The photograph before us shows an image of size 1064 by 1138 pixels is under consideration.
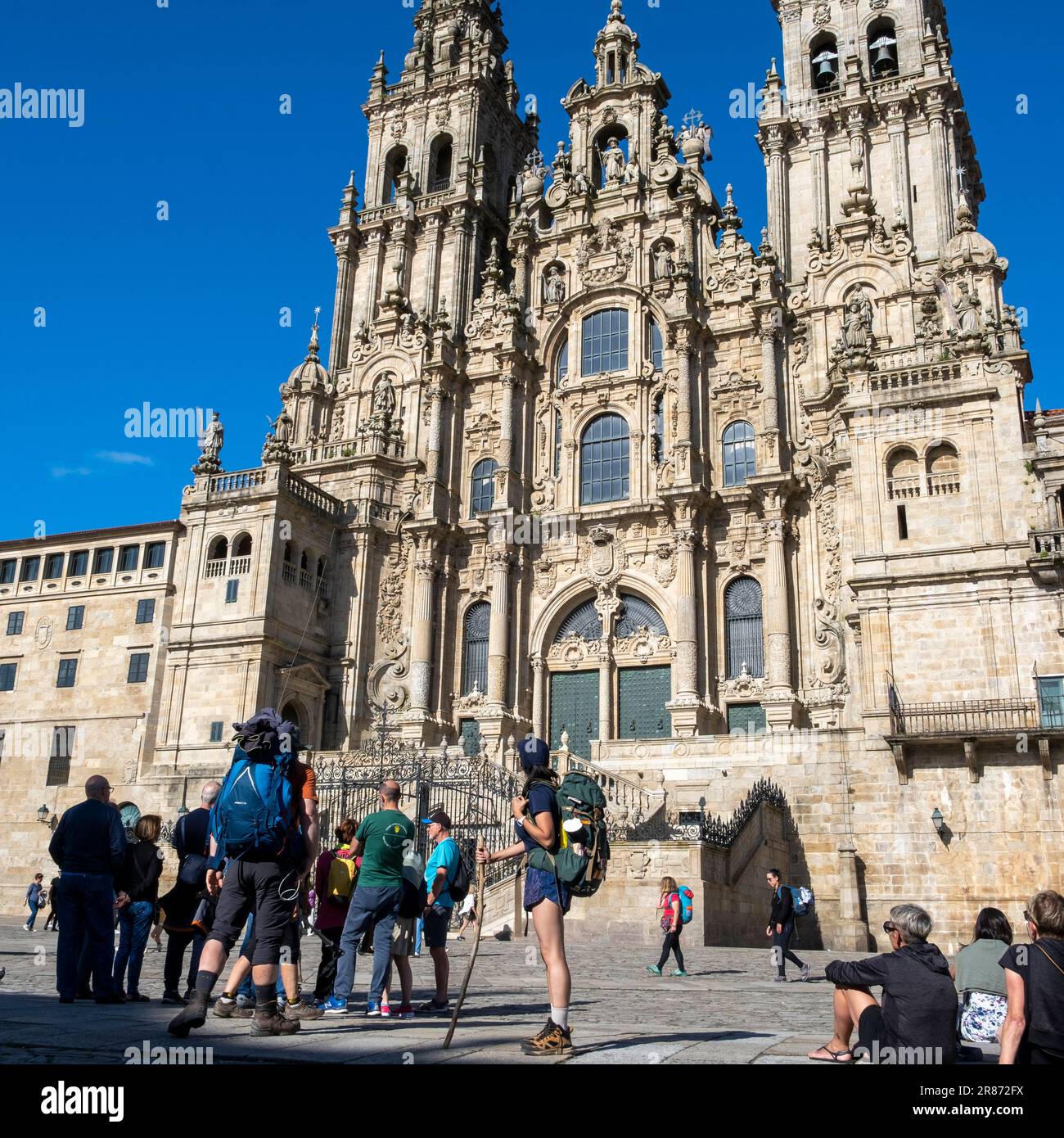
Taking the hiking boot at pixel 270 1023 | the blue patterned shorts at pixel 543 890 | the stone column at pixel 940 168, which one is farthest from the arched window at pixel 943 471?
the hiking boot at pixel 270 1023

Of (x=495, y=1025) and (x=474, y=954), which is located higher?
(x=474, y=954)

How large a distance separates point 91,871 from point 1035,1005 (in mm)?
8152

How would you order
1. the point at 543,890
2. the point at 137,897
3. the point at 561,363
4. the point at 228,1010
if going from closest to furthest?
the point at 543,890, the point at 228,1010, the point at 137,897, the point at 561,363

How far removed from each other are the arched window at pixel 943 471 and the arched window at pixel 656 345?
513 inches

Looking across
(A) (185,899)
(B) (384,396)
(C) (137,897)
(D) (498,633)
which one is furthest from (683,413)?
(A) (185,899)

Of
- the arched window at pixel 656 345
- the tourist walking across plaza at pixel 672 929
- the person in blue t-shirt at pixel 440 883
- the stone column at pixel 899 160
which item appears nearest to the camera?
the person in blue t-shirt at pixel 440 883

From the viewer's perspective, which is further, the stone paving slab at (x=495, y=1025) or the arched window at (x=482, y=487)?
the arched window at (x=482, y=487)

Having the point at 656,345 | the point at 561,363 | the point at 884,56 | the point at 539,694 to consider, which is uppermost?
the point at 884,56

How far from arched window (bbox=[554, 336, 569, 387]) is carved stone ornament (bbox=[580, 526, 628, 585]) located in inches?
255

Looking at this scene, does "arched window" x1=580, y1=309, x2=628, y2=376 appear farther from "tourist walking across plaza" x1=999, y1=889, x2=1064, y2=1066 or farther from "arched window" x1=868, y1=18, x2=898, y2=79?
"tourist walking across plaza" x1=999, y1=889, x2=1064, y2=1066

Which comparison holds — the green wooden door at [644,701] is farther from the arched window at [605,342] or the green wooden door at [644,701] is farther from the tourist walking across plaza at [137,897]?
the tourist walking across plaza at [137,897]

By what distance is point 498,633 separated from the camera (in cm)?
3844

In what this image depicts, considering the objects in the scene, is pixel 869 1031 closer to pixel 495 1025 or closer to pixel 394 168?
pixel 495 1025

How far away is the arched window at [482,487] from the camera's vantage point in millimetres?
41781
